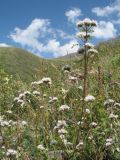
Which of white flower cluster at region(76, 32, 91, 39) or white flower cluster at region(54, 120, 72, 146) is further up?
white flower cluster at region(76, 32, 91, 39)

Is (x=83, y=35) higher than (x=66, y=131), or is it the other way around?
(x=83, y=35)

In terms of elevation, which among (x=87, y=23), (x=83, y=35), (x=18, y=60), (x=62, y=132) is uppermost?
(x=18, y=60)

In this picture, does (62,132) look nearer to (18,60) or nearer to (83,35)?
(83,35)

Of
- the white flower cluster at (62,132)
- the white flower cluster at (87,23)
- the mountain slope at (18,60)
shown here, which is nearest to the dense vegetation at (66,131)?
the white flower cluster at (62,132)

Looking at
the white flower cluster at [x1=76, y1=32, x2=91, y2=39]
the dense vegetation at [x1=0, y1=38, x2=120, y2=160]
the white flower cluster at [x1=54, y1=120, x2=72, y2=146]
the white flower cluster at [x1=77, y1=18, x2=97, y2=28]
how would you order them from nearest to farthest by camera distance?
the white flower cluster at [x1=76, y1=32, x2=91, y2=39]
the white flower cluster at [x1=77, y1=18, x2=97, y2=28]
the dense vegetation at [x1=0, y1=38, x2=120, y2=160]
the white flower cluster at [x1=54, y1=120, x2=72, y2=146]

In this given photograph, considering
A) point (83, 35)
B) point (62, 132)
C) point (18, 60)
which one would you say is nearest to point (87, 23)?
point (83, 35)

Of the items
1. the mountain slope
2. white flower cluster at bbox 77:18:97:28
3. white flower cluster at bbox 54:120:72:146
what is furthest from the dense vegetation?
the mountain slope

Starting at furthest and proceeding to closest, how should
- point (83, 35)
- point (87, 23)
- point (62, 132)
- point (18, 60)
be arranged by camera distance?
point (18, 60), point (62, 132), point (87, 23), point (83, 35)

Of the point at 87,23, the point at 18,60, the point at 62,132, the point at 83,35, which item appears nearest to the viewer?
the point at 83,35

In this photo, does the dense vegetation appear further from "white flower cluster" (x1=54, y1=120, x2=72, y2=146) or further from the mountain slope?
the mountain slope

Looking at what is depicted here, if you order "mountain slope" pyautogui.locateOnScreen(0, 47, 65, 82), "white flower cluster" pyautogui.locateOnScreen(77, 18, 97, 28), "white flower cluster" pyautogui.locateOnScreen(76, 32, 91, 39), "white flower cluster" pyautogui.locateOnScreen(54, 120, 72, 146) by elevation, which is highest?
"mountain slope" pyautogui.locateOnScreen(0, 47, 65, 82)

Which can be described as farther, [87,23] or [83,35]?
[87,23]

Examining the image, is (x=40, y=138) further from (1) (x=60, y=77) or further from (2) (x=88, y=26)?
(1) (x=60, y=77)

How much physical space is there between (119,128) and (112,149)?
0.54 m
